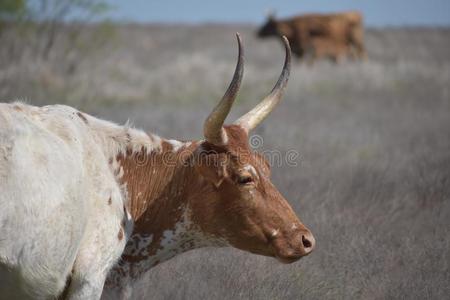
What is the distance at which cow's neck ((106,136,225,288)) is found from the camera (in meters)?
4.14

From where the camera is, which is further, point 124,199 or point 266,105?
point 266,105

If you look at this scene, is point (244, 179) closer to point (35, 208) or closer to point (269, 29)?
point (35, 208)

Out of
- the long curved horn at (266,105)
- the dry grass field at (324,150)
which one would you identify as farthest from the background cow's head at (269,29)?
the long curved horn at (266,105)

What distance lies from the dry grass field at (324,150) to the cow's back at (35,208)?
4.78 feet

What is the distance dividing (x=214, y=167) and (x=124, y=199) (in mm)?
541

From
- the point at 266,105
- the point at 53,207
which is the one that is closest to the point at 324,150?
the point at 266,105

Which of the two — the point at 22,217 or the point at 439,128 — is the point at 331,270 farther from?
the point at 439,128

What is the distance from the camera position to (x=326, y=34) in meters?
32.9

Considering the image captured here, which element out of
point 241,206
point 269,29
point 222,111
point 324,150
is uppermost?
point 222,111

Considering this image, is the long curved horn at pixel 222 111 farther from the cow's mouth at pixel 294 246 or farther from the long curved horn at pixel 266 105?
the cow's mouth at pixel 294 246

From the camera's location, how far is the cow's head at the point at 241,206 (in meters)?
4.06

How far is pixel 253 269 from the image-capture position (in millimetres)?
5195

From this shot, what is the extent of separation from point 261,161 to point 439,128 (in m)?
9.30

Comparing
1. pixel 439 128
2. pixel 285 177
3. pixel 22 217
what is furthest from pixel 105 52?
pixel 22 217
